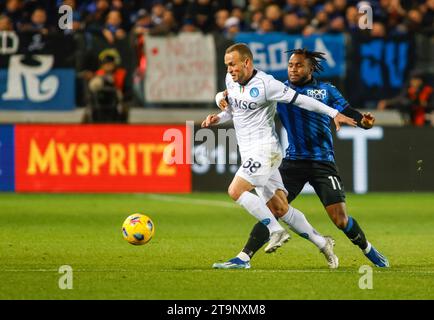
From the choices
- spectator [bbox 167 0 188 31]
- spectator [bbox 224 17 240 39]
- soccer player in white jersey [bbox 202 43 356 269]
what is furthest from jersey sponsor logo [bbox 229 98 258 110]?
spectator [bbox 167 0 188 31]

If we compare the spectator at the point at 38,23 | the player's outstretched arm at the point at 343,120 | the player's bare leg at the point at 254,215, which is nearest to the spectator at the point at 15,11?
the spectator at the point at 38,23

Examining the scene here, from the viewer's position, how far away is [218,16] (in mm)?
20828

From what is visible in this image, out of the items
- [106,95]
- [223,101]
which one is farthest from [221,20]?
[223,101]

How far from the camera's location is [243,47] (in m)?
9.96

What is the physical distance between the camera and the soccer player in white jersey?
391 inches

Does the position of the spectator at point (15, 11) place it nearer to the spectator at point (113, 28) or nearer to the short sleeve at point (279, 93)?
the spectator at point (113, 28)

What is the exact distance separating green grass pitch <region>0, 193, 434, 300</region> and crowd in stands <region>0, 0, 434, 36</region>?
336 centimetres

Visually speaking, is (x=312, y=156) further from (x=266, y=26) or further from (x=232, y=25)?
(x=232, y=25)

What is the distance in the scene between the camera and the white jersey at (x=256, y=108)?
995cm

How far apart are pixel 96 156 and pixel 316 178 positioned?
8980 millimetres

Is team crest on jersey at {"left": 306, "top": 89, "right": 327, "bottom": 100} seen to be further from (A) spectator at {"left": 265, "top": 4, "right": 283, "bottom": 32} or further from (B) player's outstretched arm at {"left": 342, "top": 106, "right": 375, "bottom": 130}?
(A) spectator at {"left": 265, "top": 4, "right": 283, "bottom": 32}

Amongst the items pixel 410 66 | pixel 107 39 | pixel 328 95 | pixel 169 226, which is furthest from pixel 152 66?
pixel 328 95

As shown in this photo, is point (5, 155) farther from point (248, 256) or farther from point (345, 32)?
point (248, 256)

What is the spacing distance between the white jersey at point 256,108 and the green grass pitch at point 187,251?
3.76 feet
